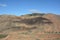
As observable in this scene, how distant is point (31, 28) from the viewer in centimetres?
1952

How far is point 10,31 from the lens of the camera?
64.2 ft

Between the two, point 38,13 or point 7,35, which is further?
point 38,13

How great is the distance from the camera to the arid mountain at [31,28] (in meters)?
17.6

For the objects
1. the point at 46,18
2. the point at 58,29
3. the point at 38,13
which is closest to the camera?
the point at 58,29

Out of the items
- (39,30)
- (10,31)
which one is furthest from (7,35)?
(39,30)

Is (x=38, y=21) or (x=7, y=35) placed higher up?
(x=38, y=21)

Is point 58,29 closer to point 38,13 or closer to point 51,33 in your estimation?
point 51,33

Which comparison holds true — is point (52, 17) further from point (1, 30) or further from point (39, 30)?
point (1, 30)

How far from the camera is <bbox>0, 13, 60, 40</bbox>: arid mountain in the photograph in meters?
17.6

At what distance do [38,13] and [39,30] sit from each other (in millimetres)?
4662

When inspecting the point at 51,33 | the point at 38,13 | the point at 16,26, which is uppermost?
the point at 38,13

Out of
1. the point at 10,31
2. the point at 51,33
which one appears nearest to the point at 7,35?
the point at 10,31

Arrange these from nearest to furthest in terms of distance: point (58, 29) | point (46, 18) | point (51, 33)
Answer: point (51, 33), point (58, 29), point (46, 18)

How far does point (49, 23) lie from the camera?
19844 mm
